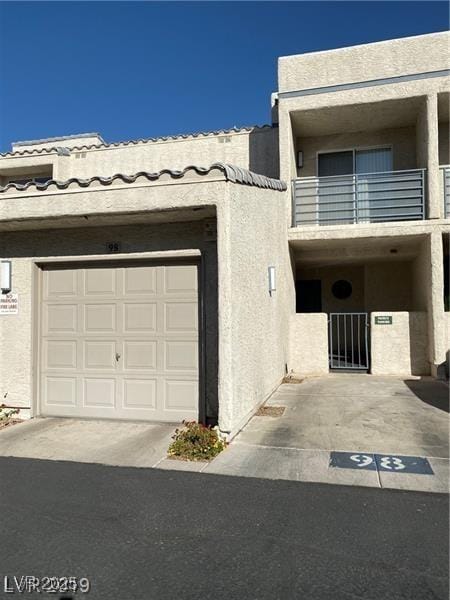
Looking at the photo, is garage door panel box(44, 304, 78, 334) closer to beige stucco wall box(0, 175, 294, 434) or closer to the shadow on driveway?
beige stucco wall box(0, 175, 294, 434)

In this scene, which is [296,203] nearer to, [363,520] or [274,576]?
[363,520]

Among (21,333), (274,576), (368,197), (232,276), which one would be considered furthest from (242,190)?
(368,197)

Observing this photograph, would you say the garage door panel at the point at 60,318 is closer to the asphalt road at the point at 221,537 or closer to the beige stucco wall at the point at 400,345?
the asphalt road at the point at 221,537

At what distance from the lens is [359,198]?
38.3ft

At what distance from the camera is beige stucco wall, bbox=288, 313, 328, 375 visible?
1138cm

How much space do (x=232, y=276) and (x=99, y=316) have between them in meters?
2.41

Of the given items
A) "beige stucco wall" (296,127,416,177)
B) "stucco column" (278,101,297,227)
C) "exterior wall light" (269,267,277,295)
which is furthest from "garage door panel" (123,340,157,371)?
"beige stucco wall" (296,127,416,177)

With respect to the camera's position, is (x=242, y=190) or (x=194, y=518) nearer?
(x=194, y=518)

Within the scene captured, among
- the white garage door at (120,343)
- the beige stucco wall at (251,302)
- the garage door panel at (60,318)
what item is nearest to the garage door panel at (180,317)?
the white garage door at (120,343)

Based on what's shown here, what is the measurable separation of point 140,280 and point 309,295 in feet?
30.0

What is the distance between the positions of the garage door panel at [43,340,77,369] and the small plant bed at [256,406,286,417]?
9.95ft

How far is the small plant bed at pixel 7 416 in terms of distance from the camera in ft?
23.0

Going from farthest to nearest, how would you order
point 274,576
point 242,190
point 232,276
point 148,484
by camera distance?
point 242,190
point 232,276
point 148,484
point 274,576

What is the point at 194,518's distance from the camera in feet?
12.6
